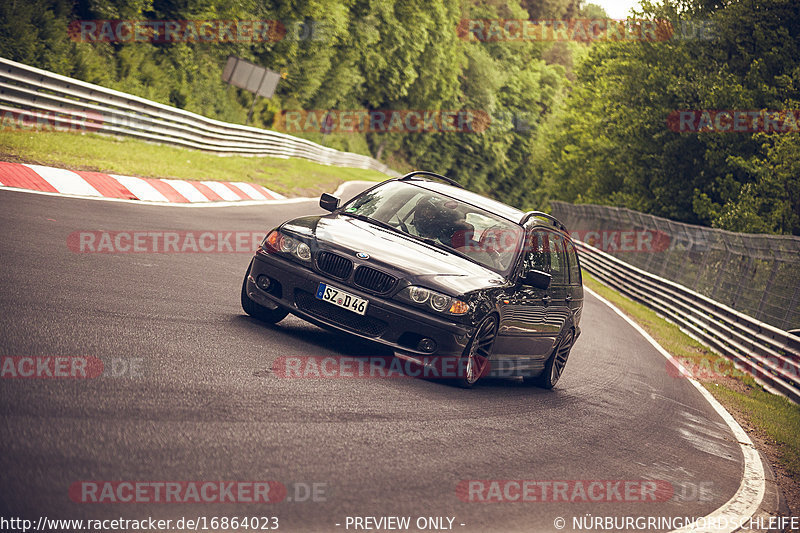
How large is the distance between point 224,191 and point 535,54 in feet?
346

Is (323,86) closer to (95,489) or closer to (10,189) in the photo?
(10,189)

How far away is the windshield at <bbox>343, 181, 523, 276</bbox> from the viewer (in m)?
8.38

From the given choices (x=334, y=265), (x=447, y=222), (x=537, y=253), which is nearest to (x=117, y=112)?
(x=447, y=222)

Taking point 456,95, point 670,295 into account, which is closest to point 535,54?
point 456,95

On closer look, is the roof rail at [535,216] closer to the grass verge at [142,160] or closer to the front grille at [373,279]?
the front grille at [373,279]

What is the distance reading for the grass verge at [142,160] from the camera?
15.4 metres

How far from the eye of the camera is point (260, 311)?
26.8ft

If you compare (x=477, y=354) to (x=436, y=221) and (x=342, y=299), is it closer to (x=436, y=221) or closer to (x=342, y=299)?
(x=342, y=299)

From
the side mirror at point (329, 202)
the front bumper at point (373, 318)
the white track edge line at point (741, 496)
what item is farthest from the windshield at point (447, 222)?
the white track edge line at point (741, 496)

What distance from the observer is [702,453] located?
26.9 feet

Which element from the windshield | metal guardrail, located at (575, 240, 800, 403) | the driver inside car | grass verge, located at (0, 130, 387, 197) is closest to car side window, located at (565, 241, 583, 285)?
the windshield

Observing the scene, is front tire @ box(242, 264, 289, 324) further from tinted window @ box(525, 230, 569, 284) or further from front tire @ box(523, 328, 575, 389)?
front tire @ box(523, 328, 575, 389)

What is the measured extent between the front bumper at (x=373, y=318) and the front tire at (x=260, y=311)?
18.8 inches

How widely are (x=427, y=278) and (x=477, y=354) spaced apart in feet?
3.01
